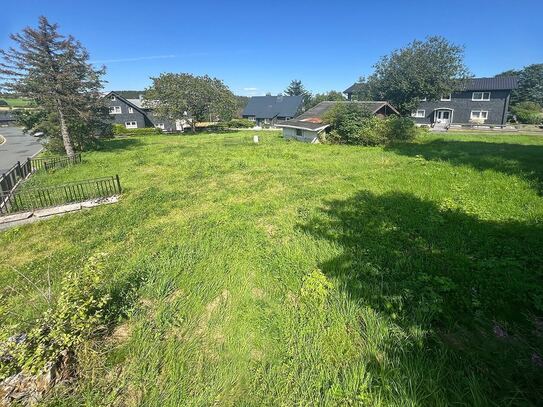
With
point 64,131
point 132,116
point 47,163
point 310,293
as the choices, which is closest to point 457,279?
point 310,293

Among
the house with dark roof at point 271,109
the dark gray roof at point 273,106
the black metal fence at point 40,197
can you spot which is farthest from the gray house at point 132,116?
the black metal fence at point 40,197

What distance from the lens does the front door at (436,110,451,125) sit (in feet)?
129

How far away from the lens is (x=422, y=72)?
32.2m

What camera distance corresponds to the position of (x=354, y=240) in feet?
21.5

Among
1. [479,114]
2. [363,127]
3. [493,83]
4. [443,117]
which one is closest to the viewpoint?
[363,127]

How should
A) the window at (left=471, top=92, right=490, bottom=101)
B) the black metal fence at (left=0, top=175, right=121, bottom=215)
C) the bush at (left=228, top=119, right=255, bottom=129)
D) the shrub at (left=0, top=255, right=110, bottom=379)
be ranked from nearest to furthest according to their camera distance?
the shrub at (left=0, top=255, right=110, bottom=379) → the black metal fence at (left=0, top=175, right=121, bottom=215) → the window at (left=471, top=92, right=490, bottom=101) → the bush at (left=228, top=119, right=255, bottom=129)

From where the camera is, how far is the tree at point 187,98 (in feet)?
126

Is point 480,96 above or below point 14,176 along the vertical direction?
above

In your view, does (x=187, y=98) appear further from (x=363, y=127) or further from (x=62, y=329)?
(x=62, y=329)

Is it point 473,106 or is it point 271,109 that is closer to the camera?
point 473,106

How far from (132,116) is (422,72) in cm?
4476

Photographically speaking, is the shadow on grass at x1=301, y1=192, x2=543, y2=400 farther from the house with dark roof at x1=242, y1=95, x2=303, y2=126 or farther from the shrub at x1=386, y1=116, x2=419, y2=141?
the house with dark roof at x1=242, y1=95, x2=303, y2=126

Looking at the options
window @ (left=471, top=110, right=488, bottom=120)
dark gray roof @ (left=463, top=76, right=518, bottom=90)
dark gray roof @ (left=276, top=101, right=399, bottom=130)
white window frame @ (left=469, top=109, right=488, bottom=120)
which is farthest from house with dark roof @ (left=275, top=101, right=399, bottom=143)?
dark gray roof @ (left=463, top=76, right=518, bottom=90)

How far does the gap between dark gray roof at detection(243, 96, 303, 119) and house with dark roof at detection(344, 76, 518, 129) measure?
22929 millimetres
